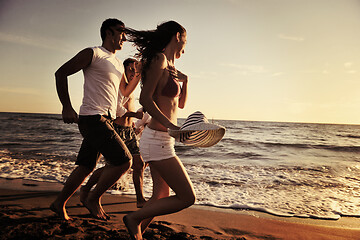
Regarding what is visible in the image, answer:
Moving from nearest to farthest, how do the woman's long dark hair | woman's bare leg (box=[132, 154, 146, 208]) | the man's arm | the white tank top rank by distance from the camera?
the woman's long dark hair → the man's arm → the white tank top → woman's bare leg (box=[132, 154, 146, 208])

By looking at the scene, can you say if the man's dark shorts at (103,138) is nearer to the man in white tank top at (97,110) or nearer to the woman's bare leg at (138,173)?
the man in white tank top at (97,110)

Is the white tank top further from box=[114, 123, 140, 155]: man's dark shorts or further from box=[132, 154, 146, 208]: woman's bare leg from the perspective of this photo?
box=[132, 154, 146, 208]: woman's bare leg

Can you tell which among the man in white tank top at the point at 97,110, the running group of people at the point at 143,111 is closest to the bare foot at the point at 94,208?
the running group of people at the point at 143,111

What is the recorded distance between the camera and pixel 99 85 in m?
Result: 2.73

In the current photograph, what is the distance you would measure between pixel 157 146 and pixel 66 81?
3.83ft

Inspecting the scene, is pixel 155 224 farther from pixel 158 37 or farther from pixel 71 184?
pixel 158 37

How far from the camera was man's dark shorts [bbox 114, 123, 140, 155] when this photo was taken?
3.84m

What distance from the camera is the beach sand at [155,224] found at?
272 centimetres

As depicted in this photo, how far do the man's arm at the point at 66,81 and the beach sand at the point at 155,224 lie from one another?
3.90ft

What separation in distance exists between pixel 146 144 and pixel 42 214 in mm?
2238

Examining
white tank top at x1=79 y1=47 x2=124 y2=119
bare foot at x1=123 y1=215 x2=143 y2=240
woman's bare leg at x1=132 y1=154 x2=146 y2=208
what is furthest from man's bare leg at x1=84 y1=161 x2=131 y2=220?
woman's bare leg at x1=132 y1=154 x2=146 y2=208

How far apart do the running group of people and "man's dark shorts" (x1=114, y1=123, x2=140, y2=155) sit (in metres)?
0.67

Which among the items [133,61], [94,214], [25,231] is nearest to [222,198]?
[94,214]

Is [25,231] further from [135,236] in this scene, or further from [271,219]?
[271,219]
